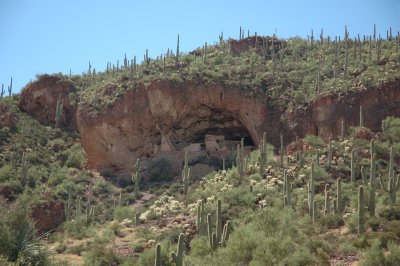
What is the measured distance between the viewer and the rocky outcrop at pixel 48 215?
39.2m

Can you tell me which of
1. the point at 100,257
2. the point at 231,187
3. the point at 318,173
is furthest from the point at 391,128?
the point at 100,257

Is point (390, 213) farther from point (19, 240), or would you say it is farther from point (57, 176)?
point (57, 176)

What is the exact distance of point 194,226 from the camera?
31750mm

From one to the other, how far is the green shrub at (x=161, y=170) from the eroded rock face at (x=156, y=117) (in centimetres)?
145

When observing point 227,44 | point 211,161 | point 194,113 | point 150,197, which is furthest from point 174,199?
point 227,44

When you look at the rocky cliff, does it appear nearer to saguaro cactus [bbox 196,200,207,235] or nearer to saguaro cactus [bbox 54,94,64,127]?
saguaro cactus [bbox 54,94,64,127]

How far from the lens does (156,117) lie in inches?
1934

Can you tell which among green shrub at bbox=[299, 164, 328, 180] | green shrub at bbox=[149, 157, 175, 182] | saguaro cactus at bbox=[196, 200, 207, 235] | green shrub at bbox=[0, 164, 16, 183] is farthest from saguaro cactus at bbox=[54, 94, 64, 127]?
saguaro cactus at bbox=[196, 200, 207, 235]

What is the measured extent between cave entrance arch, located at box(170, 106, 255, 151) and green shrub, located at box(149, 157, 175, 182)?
9.12 feet

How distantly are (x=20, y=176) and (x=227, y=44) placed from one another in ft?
87.4

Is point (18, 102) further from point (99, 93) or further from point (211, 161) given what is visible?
point (211, 161)

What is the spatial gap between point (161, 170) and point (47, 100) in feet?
64.1

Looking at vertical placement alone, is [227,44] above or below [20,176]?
above

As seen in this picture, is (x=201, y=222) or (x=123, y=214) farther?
(x=123, y=214)
